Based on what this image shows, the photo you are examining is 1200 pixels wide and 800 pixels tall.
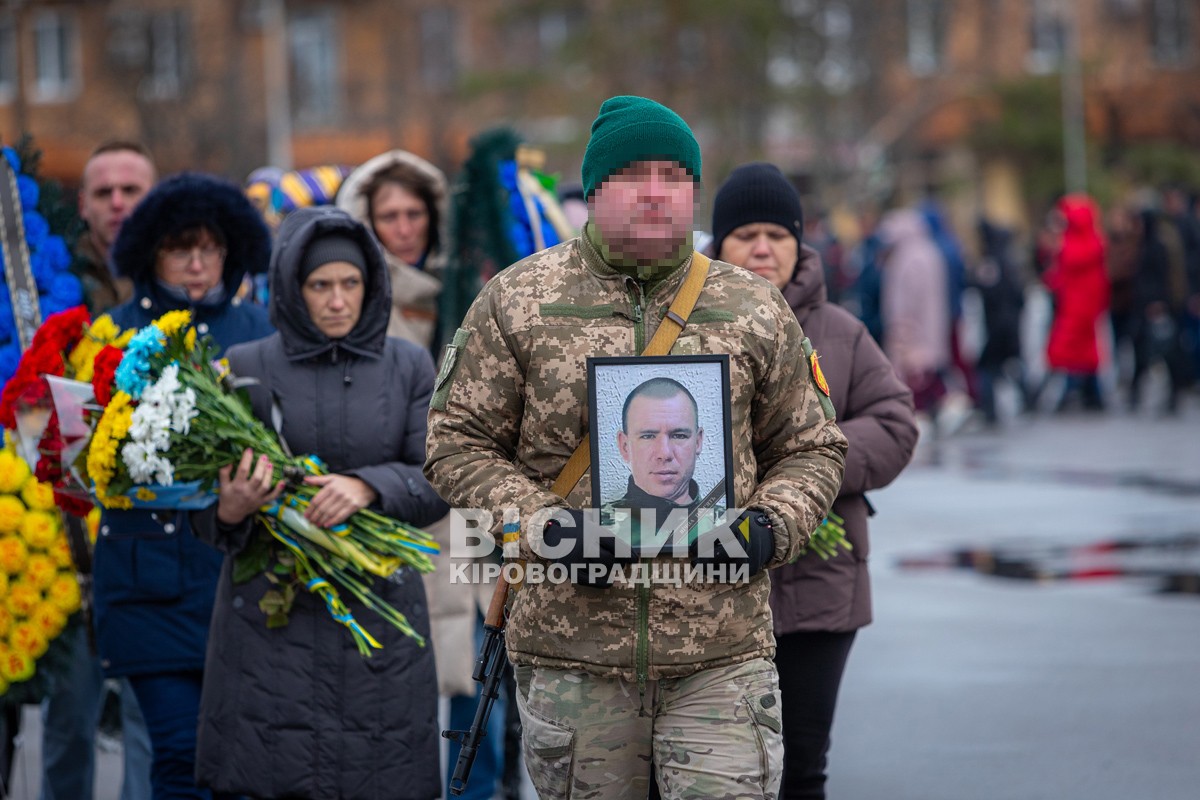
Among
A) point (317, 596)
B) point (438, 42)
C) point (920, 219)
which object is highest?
point (438, 42)

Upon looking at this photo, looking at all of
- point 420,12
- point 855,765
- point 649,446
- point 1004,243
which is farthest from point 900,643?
point 420,12

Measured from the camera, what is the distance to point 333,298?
492 centimetres

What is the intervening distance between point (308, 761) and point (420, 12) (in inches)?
1834

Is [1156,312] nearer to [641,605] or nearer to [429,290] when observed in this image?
[429,290]

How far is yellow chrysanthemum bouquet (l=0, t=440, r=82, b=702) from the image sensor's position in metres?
5.43

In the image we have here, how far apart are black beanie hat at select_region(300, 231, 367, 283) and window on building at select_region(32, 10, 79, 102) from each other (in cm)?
4803

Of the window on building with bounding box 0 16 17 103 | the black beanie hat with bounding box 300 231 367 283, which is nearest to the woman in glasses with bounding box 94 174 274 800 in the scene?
the black beanie hat with bounding box 300 231 367 283

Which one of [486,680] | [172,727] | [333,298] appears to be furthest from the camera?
[172,727]

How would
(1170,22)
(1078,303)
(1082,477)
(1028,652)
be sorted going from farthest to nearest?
1. (1170,22)
2. (1078,303)
3. (1082,477)
4. (1028,652)

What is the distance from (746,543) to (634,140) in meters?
0.80

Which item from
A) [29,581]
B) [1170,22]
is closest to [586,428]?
[29,581]

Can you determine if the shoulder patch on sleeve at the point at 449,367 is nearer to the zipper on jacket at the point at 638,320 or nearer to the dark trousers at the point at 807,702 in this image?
the zipper on jacket at the point at 638,320

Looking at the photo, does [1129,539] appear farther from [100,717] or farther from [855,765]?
[100,717]

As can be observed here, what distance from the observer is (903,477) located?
1434 cm
